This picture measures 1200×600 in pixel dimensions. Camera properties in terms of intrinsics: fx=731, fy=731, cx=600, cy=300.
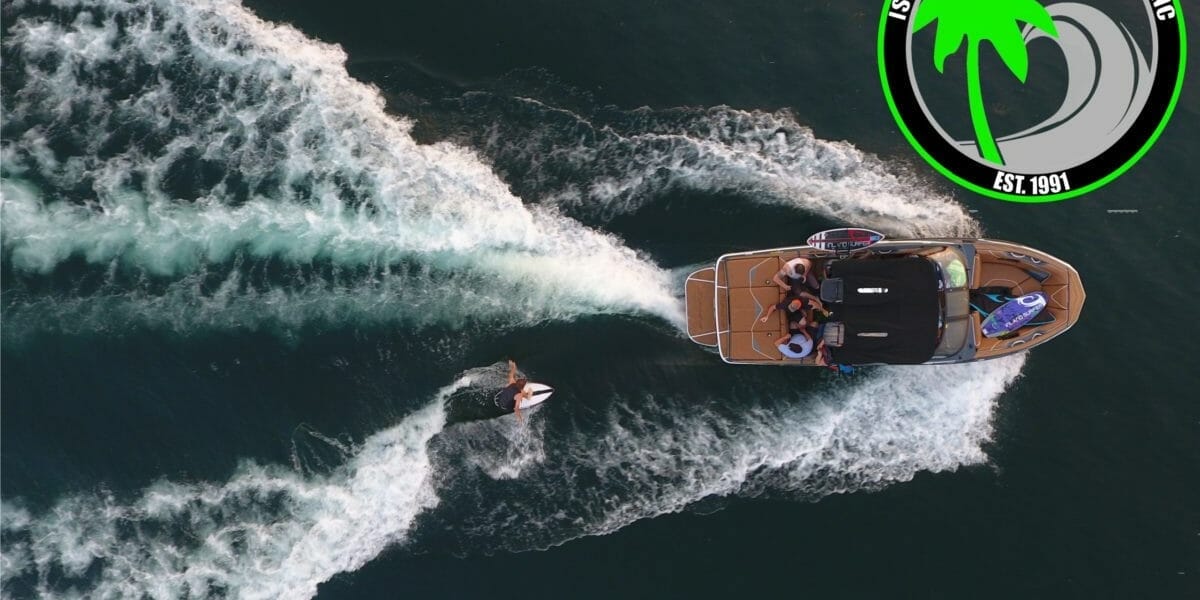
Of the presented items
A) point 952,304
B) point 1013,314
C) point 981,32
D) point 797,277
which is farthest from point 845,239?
point 981,32

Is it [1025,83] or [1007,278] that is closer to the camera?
[1007,278]

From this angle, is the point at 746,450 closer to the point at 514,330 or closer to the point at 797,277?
the point at 797,277

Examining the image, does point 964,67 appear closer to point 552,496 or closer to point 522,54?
point 522,54

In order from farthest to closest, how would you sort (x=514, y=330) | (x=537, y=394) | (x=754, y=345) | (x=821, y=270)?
(x=514, y=330)
(x=537, y=394)
(x=754, y=345)
(x=821, y=270)

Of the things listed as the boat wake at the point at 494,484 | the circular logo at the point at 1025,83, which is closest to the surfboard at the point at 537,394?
the boat wake at the point at 494,484

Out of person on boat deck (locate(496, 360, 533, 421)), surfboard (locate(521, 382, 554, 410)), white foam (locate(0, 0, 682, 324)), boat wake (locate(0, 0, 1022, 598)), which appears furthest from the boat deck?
person on boat deck (locate(496, 360, 533, 421))

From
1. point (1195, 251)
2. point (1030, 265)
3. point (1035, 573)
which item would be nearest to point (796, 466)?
point (1035, 573)

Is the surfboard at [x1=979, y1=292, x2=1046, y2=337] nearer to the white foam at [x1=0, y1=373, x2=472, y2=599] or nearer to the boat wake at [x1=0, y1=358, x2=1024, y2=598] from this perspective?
the boat wake at [x1=0, y1=358, x2=1024, y2=598]
